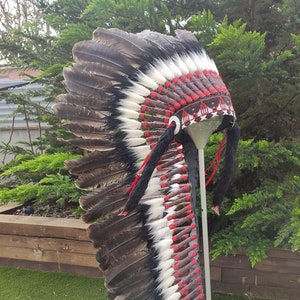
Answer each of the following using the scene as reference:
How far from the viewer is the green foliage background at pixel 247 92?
1.78 m

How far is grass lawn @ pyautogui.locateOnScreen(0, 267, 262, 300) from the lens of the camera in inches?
85.6

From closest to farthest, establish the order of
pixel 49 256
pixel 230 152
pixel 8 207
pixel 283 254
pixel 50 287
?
pixel 230 152, pixel 283 254, pixel 50 287, pixel 49 256, pixel 8 207

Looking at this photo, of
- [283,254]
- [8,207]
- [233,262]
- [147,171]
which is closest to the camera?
[147,171]

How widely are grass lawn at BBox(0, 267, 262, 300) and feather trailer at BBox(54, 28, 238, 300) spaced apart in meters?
1.01

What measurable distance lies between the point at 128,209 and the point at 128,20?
5.15ft

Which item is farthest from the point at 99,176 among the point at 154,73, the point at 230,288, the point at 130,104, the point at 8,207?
the point at 8,207

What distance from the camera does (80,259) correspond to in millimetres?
2287

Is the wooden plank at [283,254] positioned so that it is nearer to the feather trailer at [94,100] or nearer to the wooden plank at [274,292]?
the wooden plank at [274,292]

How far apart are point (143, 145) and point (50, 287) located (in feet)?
5.18

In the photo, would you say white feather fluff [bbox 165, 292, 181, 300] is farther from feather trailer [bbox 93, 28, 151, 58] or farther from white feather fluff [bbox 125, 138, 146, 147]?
feather trailer [bbox 93, 28, 151, 58]

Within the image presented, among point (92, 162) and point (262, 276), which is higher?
point (92, 162)

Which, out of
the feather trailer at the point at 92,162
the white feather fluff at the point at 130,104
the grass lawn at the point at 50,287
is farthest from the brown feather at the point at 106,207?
the grass lawn at the point at 50,287

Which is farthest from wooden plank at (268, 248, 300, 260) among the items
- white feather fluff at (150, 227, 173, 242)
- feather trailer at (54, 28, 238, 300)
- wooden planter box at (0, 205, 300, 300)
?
white feather fluff at (150, 227, 173, 242)

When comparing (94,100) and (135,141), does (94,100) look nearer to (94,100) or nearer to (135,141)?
(94,100)
